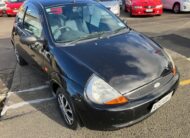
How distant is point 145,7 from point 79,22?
9619mm

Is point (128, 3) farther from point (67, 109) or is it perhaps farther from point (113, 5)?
point (67, 109)

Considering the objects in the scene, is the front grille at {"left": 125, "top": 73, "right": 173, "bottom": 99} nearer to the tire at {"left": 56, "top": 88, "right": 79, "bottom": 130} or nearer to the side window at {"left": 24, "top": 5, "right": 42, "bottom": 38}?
the tire at {"left": 56, "top": 88, "right": 79, "bottom": 130}

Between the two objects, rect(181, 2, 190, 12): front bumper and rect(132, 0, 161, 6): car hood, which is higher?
rect(132, 0, 161, 6): car hood

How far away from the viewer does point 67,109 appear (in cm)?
372

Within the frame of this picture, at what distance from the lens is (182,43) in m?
7.38

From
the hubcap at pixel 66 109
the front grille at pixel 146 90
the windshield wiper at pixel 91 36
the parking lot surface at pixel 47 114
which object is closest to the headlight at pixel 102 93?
the front grille at pixel 146 90

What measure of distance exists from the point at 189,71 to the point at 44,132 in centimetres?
319

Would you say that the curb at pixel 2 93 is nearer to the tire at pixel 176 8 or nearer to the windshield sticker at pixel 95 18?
the windshield sticker at pixel 95 18

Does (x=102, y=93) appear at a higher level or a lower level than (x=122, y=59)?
lower

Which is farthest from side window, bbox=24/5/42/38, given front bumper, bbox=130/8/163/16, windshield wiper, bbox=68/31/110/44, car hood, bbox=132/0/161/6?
car hood, bbox=132/0/161/6

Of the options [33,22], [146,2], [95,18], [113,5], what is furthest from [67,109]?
[146,2]

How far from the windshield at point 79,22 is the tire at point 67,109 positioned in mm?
836

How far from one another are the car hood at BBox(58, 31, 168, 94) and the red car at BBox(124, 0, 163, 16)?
9557 millimetres

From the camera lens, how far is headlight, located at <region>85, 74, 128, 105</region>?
3.07m
